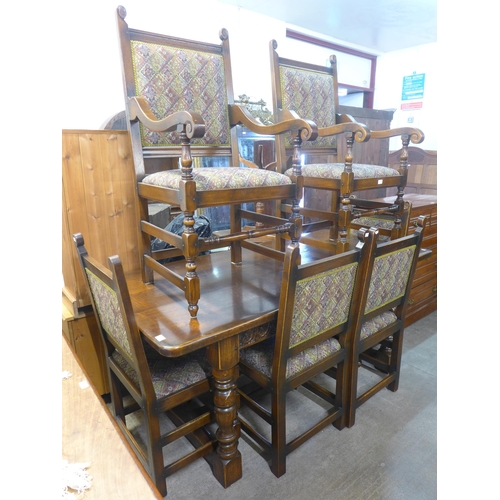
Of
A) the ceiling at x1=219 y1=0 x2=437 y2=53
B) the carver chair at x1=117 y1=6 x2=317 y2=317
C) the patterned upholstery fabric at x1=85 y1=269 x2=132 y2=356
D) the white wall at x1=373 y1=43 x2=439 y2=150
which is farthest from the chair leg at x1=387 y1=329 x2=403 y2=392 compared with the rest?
the white wall at x1=373 y1=43 x2=439 y2=150

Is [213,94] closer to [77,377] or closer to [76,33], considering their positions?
[77,377]

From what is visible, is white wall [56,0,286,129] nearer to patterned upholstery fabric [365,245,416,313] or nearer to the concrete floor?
patterned upholstery fabric [365,245,416,313]

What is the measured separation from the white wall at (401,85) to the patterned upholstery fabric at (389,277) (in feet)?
12.4

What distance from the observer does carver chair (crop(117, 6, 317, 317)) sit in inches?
46.8

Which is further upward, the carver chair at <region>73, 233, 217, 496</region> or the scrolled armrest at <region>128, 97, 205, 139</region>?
the scrolled armrest at <region>128, 97, 205, 139</region>

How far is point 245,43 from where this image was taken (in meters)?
3.65

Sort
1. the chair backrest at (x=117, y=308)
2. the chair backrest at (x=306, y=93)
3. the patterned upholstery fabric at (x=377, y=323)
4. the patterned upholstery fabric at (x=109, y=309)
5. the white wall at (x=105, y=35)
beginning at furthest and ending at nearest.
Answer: the white wall at (x=105, y=35), the chair backrest at (x=306, y=93), the patterned upholstery fabric at (x=377, y=323), the patterned upholstery fabric at (x=109, y=309), the chair backrest at (x=117, y=308)

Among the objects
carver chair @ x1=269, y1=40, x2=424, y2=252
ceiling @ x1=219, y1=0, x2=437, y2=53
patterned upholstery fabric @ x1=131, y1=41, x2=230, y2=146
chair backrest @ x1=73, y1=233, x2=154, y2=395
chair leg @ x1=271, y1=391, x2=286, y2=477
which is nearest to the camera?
chair backrest @ x1=73, y1=233, x2=154, y2=395

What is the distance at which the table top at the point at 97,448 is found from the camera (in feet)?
2.83

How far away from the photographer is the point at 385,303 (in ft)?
5.44

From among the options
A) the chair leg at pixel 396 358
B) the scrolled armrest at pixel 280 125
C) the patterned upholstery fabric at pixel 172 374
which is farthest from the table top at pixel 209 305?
the chair leg at pixel 396 358

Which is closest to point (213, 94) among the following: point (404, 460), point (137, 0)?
point (404, 460)

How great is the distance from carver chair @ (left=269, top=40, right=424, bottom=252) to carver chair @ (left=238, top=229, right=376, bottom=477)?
473mm

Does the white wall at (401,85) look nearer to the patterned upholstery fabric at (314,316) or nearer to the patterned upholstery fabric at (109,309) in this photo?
the patterned upholstery fabric at (314,316)
